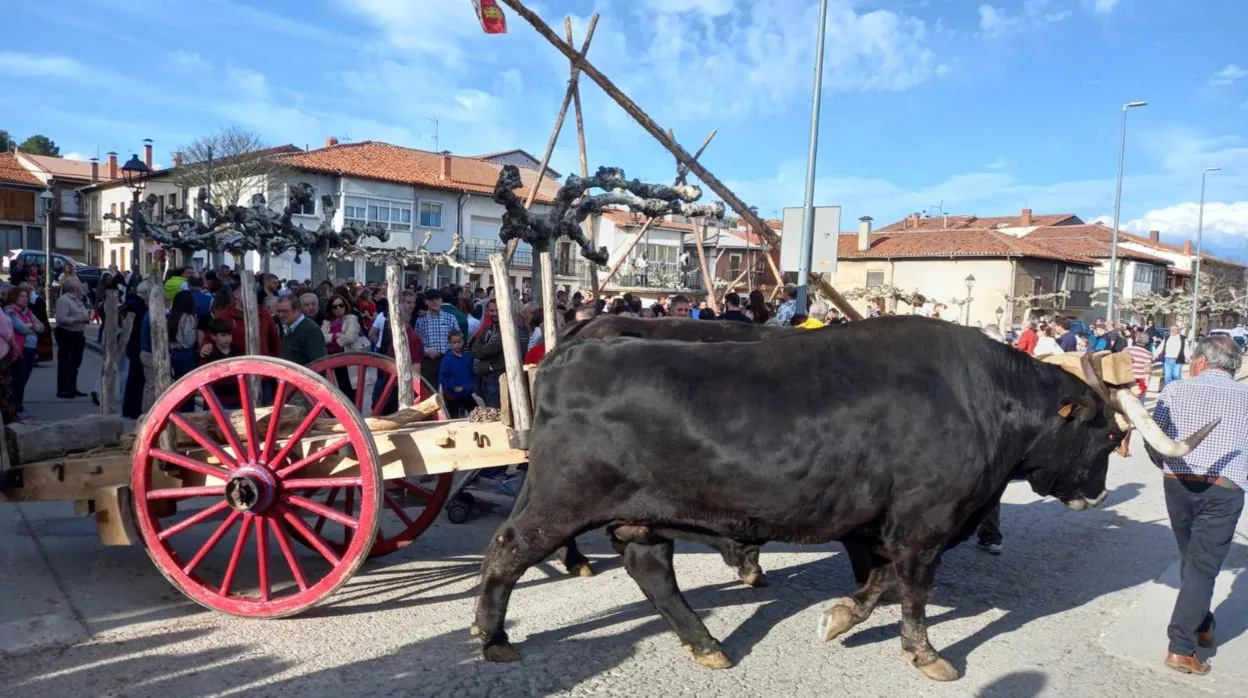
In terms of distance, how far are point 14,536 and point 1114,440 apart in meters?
6.66

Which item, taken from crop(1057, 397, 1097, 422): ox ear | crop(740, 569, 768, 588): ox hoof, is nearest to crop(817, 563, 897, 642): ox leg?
crop(740, 569, 768, 588): ox hoof

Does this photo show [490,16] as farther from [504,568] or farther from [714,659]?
[714,659]

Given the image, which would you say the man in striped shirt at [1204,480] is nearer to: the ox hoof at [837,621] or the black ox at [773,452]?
the black ox at [773,452]

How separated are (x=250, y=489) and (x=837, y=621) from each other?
2961 mm

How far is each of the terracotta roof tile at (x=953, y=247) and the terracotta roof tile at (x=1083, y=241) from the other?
310 cm

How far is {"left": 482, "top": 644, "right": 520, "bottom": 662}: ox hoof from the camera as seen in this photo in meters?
4.16

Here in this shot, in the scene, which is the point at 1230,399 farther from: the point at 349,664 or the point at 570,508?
the point at 349,664

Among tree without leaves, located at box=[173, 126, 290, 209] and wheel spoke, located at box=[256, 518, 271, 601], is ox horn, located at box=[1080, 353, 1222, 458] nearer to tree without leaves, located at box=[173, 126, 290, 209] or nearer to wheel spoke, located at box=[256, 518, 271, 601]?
wheel spoke, located at box=[256, 518, 271, 601]

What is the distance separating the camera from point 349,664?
13.2 feet

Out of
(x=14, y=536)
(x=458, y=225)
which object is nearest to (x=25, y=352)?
(x=14, y=536)

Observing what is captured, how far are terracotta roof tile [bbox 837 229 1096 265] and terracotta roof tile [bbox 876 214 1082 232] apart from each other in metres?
9.67

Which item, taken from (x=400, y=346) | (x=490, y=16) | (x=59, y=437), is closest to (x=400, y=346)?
(x=400, y=346)

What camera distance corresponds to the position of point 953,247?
46438 millimetres

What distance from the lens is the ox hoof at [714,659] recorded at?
420 cm
